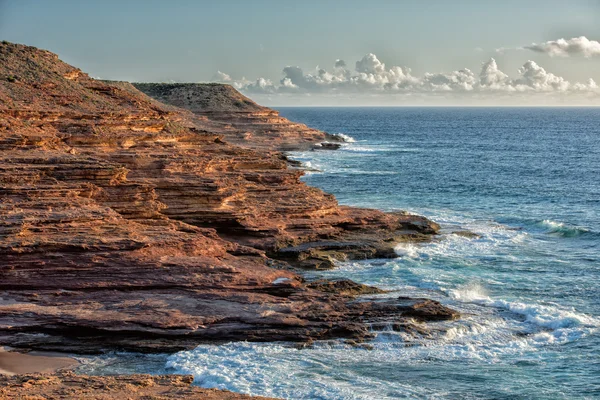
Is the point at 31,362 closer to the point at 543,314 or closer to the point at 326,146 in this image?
the point at 543,314

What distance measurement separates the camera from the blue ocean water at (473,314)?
26.7 metres

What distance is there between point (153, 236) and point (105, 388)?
12.4 m

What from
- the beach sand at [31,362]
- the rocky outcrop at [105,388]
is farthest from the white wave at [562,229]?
the beach sand at [31,362]

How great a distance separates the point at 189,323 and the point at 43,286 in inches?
253

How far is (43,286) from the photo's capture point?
3072cm

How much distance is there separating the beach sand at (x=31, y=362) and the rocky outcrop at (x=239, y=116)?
7809 cm

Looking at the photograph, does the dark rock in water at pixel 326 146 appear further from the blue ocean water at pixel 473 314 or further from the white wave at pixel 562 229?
the white wave at pixel 562 229

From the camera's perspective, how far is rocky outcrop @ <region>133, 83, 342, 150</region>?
387 ft

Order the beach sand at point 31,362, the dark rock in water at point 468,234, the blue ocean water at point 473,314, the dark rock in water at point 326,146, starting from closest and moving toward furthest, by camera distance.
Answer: the beach sand at point 31,362
the blue ocean water at point 473,314
the dark rock in water at point 468,234
the dark rock in water at point 326,146

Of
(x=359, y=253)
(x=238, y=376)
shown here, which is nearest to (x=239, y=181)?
(x=359, y=253)

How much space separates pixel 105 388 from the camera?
72.9ft

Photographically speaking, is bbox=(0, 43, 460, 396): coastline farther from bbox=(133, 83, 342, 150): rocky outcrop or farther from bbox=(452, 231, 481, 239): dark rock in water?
bbox=(133, 83, 342, 150): rocky outcrop

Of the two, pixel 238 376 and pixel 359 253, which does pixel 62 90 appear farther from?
pixel 238 376

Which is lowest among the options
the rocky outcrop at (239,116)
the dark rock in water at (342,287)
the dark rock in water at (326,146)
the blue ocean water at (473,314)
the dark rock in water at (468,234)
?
the blue ocean water at (473,314)
